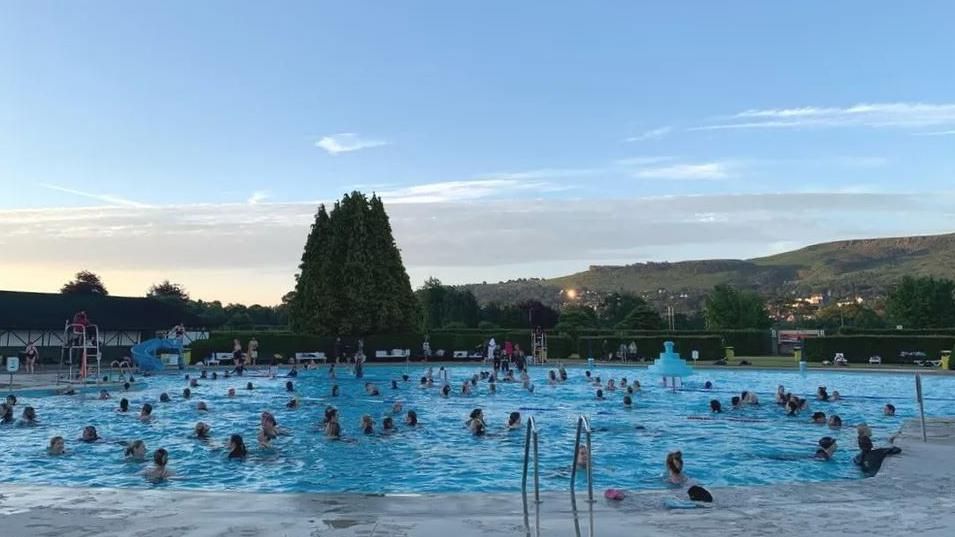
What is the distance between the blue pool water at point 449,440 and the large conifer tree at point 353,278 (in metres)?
26.2

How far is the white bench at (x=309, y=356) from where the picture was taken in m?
50.8

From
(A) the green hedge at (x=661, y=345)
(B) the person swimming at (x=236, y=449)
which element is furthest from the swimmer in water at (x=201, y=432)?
(A) the green hedge at (x=661, y=345)

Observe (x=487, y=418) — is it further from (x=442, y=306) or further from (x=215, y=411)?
(x=442, y=306)

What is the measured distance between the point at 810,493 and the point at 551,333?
52.5 m

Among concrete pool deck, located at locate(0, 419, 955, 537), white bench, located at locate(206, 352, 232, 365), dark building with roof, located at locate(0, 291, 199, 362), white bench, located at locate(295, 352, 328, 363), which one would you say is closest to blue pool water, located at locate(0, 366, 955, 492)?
concrete pool deck, located at locate(0, 419, 955, 537)

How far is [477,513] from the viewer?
28.5ft

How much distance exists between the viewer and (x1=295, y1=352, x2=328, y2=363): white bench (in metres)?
50.8

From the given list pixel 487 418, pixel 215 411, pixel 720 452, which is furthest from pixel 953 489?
pixel 215 411

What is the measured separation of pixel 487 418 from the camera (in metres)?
22.8

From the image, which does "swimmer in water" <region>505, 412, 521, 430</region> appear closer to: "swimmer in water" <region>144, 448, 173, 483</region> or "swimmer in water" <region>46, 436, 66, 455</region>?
"swimmer in water" <region>144, 448, 173, 483</region>

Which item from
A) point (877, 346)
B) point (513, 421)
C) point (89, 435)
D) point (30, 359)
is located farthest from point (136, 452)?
point (877, 346)

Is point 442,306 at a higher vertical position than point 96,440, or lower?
higher

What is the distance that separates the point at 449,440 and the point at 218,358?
32214 millimetres

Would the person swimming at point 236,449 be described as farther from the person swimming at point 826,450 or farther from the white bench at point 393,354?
the white bench at point 393,354
